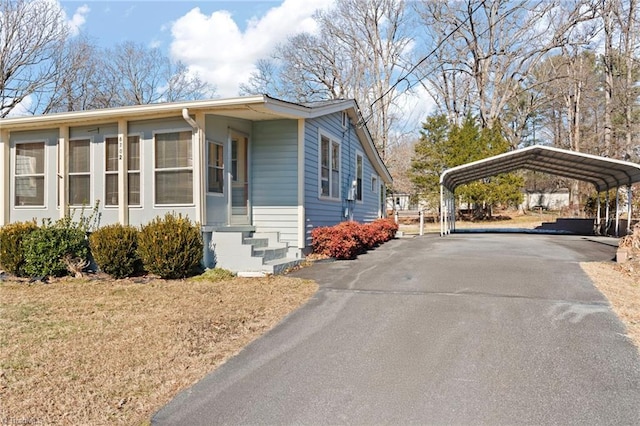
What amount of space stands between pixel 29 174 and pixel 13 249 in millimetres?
2325

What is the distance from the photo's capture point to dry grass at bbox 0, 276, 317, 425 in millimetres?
3291

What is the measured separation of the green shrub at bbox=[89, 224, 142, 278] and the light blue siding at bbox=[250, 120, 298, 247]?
2.66 m

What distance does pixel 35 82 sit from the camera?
24.1m

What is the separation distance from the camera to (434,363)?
3.97 meters

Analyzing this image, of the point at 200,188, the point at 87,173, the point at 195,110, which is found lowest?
the point at 200,188

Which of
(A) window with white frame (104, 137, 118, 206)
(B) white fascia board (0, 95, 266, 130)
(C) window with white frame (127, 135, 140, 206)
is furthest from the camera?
(A) window with white frame (104, 137, 118, 206)

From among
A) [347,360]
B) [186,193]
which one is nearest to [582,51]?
[186,193]

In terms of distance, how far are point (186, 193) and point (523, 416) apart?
7.15 metres

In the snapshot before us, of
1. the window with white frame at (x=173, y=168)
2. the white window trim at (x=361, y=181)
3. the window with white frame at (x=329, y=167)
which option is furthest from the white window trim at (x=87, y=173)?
the white window trim at (x=361, y=181)

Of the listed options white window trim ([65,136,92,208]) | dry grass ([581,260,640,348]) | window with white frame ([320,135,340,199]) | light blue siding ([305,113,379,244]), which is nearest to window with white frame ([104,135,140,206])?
white window trim ([65,136,92,208])

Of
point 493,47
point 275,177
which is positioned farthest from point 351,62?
point 275,177

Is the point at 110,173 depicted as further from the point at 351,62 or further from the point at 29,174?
the point at 351,62

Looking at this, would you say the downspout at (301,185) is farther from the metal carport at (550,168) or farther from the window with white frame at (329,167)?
the metal carport at (550,168)

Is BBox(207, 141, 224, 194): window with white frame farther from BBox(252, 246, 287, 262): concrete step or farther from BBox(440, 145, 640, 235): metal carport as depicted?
BBox(440, 145, 640, 235): metal carport
